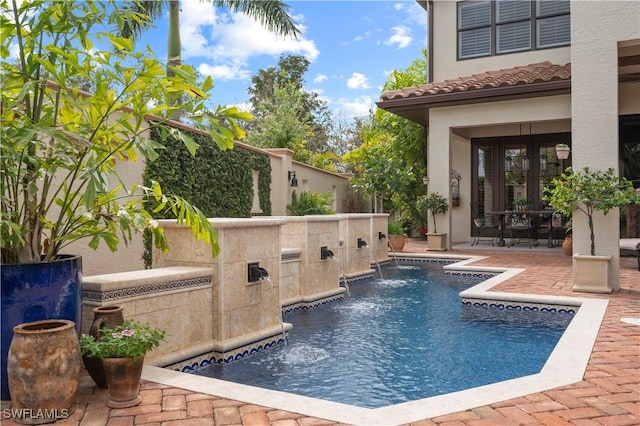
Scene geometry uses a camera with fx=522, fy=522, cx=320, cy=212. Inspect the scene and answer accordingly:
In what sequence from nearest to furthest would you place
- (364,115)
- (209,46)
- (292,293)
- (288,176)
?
(292,293) → (288,176) → (364,115) → (209,46)

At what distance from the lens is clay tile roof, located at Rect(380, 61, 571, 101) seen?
11617mm

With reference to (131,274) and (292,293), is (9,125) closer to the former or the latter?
(131,274)

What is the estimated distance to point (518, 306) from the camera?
6.84 metres

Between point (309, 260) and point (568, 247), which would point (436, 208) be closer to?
point (568, 247)

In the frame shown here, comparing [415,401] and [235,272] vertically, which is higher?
[235,272]

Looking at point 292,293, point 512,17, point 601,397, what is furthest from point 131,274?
point 512,17

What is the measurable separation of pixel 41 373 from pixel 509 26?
14.5 meters

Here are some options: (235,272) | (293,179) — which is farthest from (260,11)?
(235,272)

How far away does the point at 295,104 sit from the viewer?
63.1 feet

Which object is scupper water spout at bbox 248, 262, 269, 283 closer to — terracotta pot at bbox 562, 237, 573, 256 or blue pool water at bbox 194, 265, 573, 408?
blue pool water at bbox 194, 265, 573, 408

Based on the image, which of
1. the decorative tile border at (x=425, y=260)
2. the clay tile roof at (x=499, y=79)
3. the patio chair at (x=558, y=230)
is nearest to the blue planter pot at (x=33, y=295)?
the decorative tile border at (x=425, y=260)

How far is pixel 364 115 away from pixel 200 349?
27.7 meters

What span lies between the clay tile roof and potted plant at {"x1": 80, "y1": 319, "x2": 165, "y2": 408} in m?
10.6

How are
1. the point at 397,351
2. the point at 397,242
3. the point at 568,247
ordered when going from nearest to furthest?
the point at 397,351 < the point at 568,247 < the point at 397,242
